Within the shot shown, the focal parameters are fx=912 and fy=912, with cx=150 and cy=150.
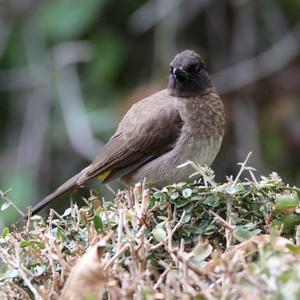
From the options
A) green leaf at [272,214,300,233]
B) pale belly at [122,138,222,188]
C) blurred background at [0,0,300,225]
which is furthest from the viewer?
blurred background at [0,0,300,225]

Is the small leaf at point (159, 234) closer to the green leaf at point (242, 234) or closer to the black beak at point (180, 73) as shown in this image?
the green leaf at point (242, 234)

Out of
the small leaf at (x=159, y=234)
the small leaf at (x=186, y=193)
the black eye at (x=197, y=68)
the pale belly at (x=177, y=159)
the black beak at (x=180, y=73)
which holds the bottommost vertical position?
the pale belly at (x=177, y=159)

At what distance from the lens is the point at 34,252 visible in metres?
2.34

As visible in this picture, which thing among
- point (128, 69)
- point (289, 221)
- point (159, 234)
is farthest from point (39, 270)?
point (128, 69)

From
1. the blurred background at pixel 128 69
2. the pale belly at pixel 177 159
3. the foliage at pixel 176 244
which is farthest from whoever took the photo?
the blurred background at pixel 128 69

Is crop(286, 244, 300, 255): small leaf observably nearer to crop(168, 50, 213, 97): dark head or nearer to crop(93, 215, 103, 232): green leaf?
crop(93, 215, 103, 232): green leaf

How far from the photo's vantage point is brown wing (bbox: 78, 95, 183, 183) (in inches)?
170

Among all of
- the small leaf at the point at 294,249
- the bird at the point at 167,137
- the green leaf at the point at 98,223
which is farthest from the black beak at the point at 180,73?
the small leaf at the point at 294,249

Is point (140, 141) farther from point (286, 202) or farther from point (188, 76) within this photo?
point (286, 202)

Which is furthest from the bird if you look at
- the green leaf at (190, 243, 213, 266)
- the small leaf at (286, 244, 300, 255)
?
the small leaf at (286, 244, 300, 255)

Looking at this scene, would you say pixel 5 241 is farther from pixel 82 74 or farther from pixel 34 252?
pixel 82 74

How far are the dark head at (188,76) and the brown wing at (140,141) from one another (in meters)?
0.14

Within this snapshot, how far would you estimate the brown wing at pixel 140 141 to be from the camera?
4.32m

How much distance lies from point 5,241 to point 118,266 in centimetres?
45
